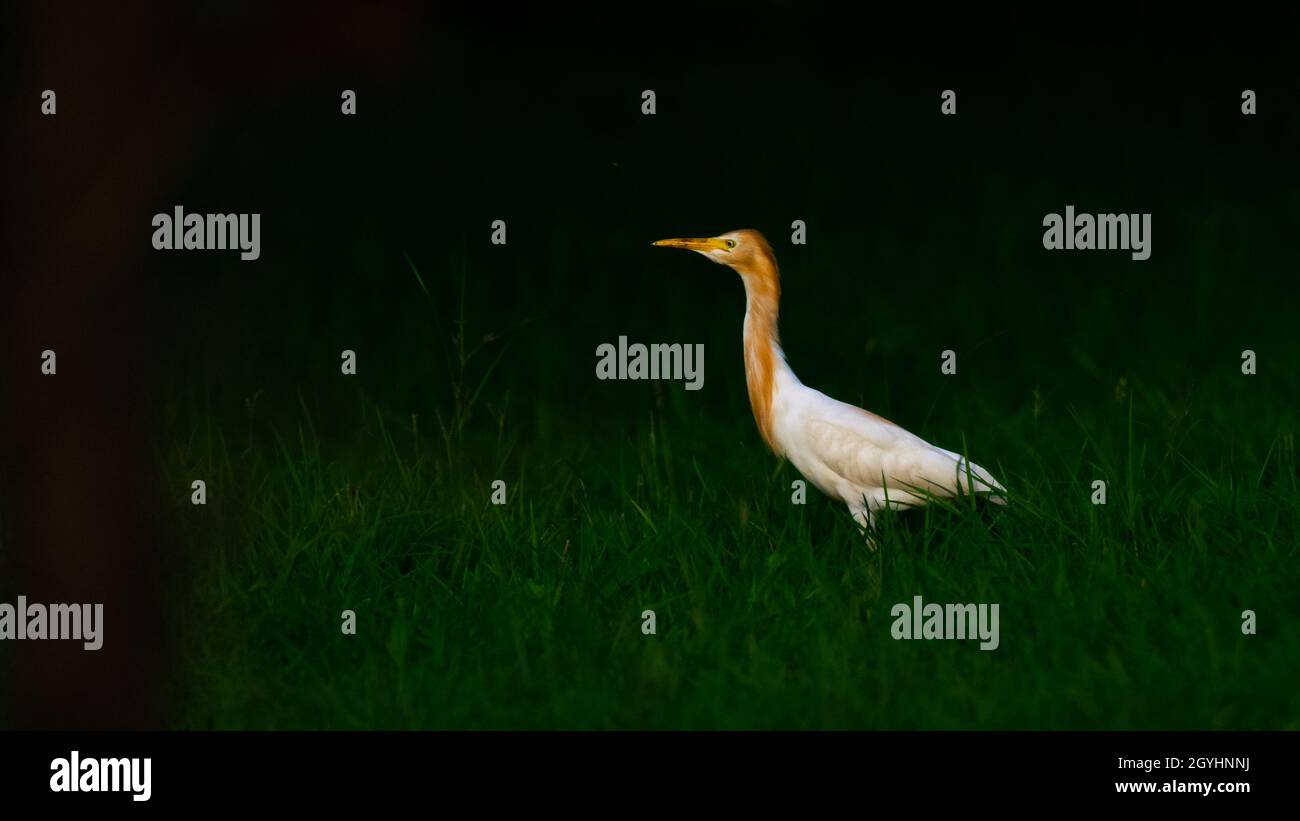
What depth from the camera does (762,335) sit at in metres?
7.11

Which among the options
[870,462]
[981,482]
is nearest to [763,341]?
[870,462]

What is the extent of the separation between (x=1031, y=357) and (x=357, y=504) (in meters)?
3.66

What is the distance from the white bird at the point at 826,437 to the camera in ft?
21.8

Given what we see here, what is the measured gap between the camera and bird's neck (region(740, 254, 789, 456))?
7074 millimetres

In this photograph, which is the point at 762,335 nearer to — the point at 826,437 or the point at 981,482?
the point at 826,437

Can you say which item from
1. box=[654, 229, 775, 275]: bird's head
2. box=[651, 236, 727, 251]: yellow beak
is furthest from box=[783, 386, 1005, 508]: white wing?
box=[651, 236, 727, 251]: yellow beak

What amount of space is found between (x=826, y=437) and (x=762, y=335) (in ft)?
1.91

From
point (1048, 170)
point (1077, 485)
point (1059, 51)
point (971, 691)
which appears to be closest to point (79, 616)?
point (971, 691)

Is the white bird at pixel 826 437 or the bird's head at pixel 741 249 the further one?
the bird's head at pixel 741 249

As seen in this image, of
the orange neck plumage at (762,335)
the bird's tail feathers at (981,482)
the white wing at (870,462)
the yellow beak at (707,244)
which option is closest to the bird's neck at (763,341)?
the orange neck plumage at (762,335)

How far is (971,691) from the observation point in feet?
17.3

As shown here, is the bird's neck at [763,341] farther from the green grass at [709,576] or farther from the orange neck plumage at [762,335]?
the green grass at [709,576]
